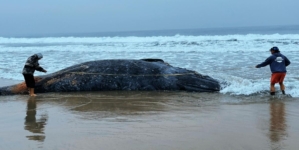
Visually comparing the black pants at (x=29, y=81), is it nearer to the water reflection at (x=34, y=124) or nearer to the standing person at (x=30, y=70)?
the standing person at (x=30, y=70)

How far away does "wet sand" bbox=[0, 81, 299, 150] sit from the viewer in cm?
473

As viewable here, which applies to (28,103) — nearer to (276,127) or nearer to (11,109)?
(11,109)

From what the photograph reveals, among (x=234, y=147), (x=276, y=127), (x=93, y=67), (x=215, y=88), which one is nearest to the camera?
(x=234, y=147)

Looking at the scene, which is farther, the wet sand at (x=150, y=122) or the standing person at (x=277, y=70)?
the standing person at (x=277, y=70)

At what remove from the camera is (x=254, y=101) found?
7871mm

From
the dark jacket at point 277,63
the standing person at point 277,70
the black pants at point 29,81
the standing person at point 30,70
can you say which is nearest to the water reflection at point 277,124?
the standing person at point 277,70

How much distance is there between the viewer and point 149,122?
5.95 m

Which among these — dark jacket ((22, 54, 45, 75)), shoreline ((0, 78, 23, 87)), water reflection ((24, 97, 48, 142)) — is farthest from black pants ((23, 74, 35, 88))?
shoreline ((0, 78, 23, 87))

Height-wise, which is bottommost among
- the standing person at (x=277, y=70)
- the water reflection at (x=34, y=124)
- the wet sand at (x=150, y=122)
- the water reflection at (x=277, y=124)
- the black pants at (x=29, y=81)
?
the water reflection at (x=34, y=124)

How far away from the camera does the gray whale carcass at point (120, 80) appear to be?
9.73 meters

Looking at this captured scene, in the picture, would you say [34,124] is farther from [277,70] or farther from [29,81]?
[277,70]

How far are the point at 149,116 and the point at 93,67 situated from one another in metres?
4.21

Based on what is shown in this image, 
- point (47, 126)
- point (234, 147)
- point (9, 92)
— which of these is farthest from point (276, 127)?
point (9, 92)

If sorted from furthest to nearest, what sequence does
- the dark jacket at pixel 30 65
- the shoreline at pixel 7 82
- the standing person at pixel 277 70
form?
the shoreline at pixel 7 82 → the dark jacket at pixel 30 65 → the standing person at pixel 277 70
